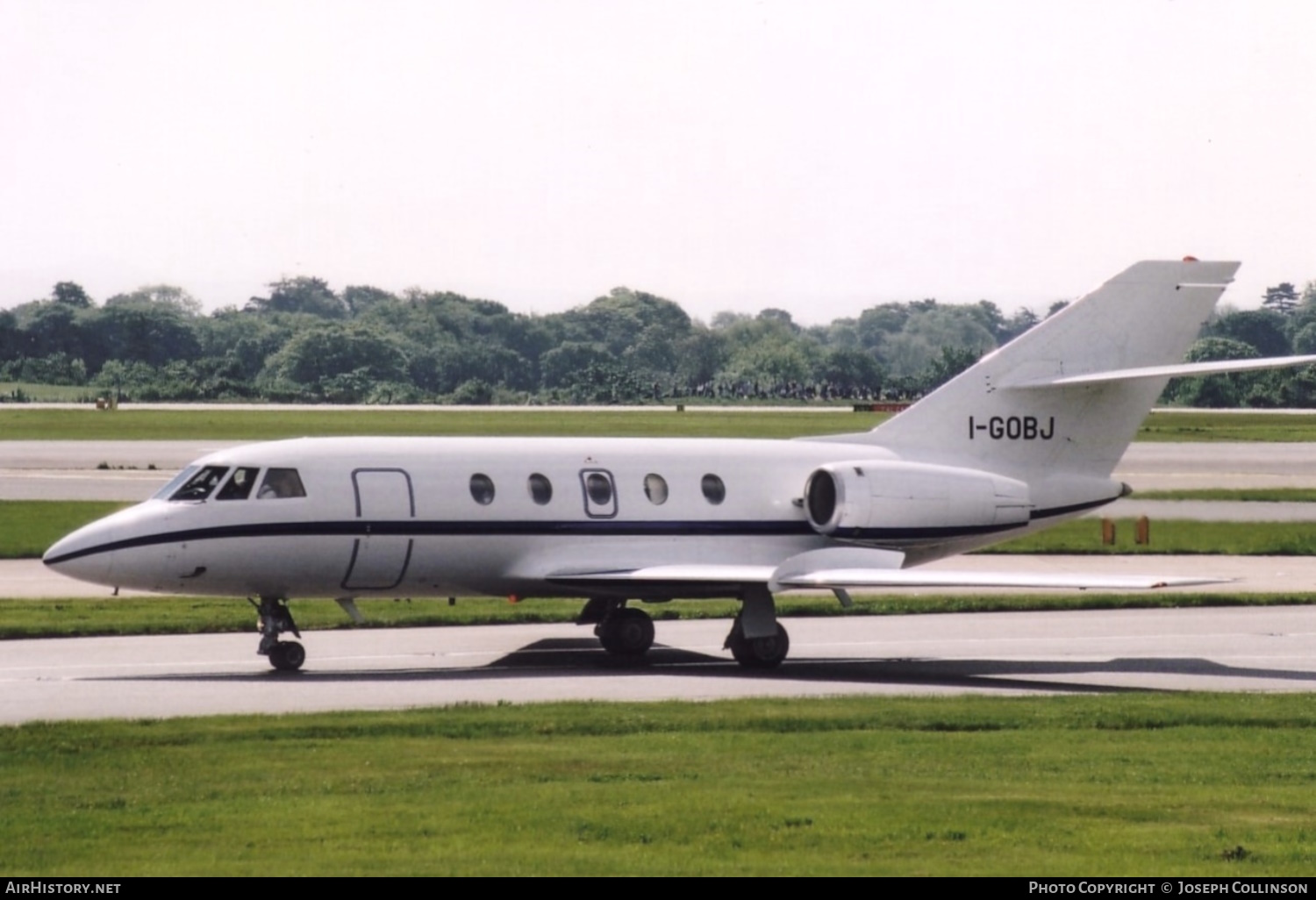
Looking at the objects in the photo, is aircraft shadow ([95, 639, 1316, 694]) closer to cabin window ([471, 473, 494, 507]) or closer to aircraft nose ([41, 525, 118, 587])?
aircraft nose ([41, 525, 118, 587])

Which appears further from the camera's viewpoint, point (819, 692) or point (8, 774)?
point (819, 692)

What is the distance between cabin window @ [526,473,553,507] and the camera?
82.5ft

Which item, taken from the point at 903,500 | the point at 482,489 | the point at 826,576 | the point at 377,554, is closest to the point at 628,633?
the point at 482,489

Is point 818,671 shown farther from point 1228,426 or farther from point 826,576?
point 1228,426

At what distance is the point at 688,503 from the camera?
85.4 ft

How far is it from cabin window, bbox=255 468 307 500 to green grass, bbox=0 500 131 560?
15.7 metres

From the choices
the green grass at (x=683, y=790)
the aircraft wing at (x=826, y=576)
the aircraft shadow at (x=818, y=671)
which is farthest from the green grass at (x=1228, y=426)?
the green grass at (x=683, y=790)

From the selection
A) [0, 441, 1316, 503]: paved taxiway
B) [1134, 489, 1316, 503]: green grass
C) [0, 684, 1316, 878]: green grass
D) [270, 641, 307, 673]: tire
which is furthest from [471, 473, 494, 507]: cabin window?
[1134, 489, 1316, 503]: green grass

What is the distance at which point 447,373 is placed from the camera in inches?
6885

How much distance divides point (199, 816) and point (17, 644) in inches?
505

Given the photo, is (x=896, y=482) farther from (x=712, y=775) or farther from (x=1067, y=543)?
(x=1067, y=543)

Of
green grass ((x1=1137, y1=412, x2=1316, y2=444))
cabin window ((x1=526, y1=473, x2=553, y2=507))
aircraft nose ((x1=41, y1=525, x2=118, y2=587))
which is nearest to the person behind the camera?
aircraft nose ((x1=41, y1=525, x2=118, y2=587))

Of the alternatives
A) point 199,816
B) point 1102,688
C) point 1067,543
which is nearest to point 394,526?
point 1102,688

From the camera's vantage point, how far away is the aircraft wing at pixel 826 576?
925 inches
